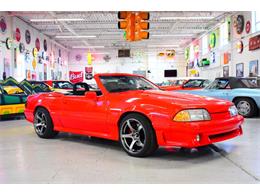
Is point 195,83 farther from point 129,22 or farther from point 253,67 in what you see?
point 129,22

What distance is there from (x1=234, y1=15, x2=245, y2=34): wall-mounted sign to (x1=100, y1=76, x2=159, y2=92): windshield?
38.1 feet

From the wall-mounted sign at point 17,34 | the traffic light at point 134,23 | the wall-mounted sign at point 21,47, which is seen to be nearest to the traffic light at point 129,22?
the traffic light at point 134,23

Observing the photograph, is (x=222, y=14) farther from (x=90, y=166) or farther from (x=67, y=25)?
(x=90, y=166)

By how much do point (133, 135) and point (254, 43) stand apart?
37.2 feet

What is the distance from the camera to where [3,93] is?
9.37 m

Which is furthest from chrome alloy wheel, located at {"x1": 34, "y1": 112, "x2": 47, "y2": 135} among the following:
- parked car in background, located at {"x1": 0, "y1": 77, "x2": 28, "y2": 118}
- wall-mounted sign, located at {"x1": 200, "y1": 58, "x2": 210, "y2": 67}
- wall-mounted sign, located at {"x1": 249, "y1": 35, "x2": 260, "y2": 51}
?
wall-mounted sign, located at {"x1": 200, "y1": 58, "x2": 210, "y2": 67}

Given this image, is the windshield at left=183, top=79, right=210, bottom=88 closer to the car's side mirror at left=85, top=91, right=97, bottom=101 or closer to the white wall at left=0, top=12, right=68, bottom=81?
the car's side mirror at left=85, top=91, right=97, bottom=101

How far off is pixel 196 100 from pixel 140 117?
0.81 m

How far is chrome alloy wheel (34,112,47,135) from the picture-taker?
590cm

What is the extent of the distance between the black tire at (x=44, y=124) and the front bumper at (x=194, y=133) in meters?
2.49

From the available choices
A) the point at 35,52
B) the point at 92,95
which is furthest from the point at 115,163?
the point at 35,52

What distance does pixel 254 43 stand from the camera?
45.6 ft

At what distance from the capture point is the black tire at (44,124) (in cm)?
580
